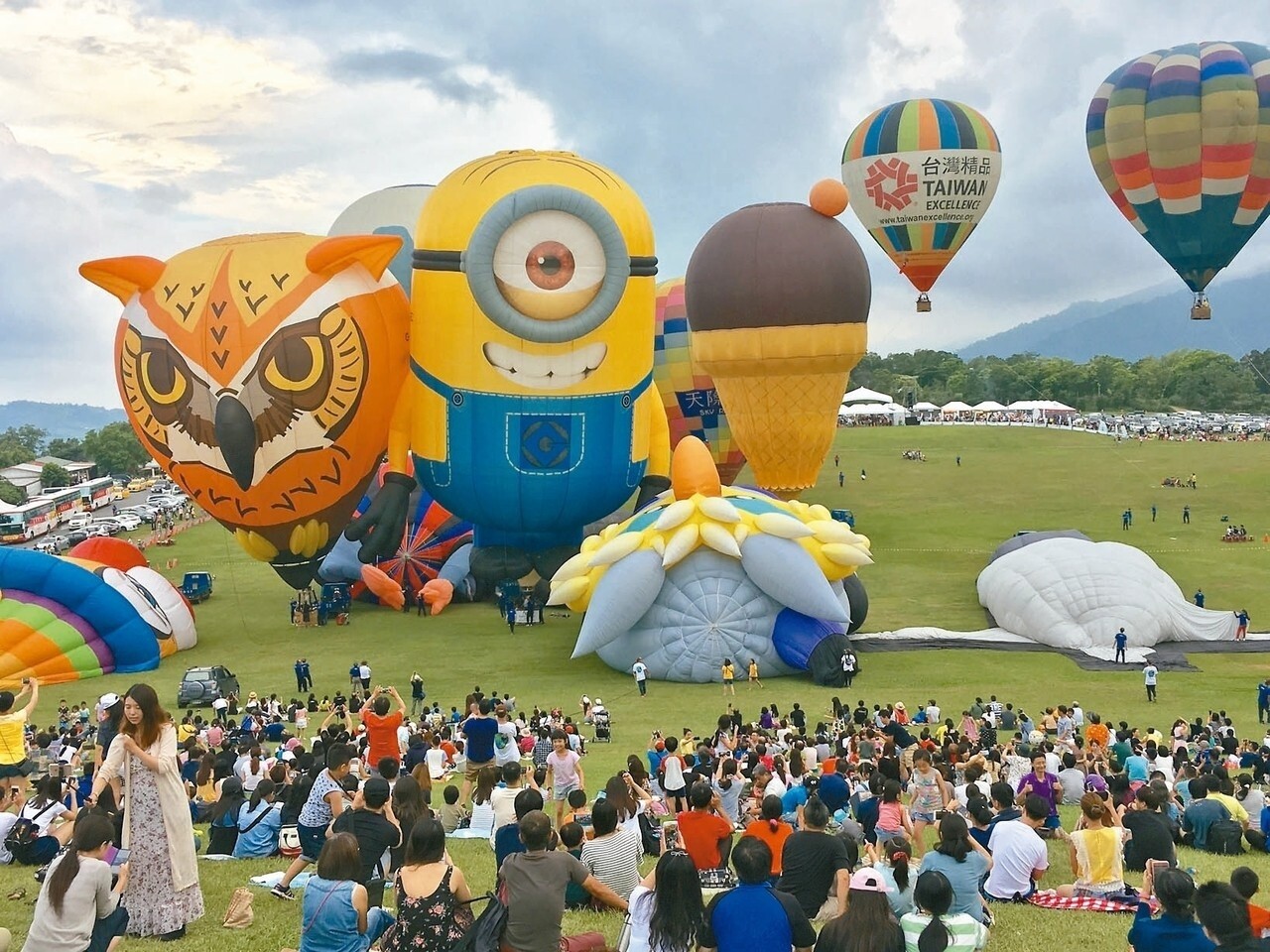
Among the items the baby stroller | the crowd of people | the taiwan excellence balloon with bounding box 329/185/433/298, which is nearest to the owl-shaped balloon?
the taiwan excellence balloon with bounding box 329/185/433/298

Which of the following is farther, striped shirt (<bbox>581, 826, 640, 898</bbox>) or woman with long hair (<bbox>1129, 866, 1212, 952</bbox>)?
striped shirt (<bbox>581, 826, 640, 898</bbox>)

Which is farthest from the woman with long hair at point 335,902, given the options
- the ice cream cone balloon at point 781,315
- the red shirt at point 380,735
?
the ice cream cone balloon at point 781,315

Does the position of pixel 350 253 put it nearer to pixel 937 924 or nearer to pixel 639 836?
pixel 639 836

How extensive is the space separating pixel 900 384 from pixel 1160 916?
10272 cm

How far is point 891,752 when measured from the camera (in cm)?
1020

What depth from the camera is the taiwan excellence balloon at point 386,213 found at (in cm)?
2595

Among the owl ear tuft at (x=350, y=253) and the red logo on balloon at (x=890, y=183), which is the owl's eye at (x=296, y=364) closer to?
the owl ear tuft at (x=350, y=253)

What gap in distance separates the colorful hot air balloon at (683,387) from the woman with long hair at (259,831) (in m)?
20.0

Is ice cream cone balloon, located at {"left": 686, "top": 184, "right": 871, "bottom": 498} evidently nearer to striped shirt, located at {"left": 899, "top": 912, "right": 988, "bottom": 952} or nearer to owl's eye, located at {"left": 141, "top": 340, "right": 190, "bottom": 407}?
owl's eye, located at {"left": 141, "top": 340, "right": 190, "bottom": 407}

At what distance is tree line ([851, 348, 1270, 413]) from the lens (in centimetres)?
9188

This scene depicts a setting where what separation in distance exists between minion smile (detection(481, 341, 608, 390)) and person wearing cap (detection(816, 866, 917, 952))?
53.2 feet

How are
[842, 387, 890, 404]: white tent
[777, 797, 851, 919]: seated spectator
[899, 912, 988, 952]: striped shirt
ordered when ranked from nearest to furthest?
[899, 912, 988, 952]: striped shirt
[777, 797, 851, 919]: seated spectator
[842, 387, 890, 404]: white tent

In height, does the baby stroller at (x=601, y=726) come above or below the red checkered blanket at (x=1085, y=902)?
below

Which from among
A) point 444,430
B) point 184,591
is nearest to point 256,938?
point 444,430
